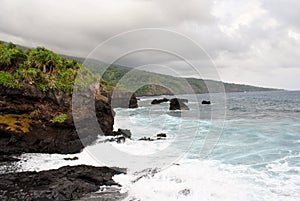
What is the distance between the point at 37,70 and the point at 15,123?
3579 mm

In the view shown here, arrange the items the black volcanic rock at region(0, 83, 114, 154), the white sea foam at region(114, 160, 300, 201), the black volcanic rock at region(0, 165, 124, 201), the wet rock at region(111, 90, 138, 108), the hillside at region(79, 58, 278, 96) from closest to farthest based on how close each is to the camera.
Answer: the black volcanic rock at region(0, 165, 124, 201) < the white sea foam at region(114, 160, 300, 201) < the black volcanic rock at region(0, 83, 114, 154) < the hillside at region(79, 58, 278, 96) < the wet rock at region(111, 90, 138, 108)

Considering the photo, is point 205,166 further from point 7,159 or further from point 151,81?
point 151,81

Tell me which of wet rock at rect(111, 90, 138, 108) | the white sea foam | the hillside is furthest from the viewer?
wet rock at rect(111, 90, 138, 108)

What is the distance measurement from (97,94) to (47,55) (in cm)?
460

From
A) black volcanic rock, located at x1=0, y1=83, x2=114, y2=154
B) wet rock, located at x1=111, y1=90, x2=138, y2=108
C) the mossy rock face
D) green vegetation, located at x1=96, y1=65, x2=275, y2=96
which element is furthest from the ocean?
wet rock, located at x1=111, y1=90, x2=138, y2=108

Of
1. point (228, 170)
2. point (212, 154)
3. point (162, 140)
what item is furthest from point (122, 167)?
point (162, 140)

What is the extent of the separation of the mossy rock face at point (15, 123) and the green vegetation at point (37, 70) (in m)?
1.83

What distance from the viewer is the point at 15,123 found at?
14016mm

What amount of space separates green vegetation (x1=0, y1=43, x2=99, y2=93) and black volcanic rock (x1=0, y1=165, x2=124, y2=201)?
6.72 m

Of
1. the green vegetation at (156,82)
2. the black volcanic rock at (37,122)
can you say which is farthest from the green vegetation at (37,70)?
the green vegetation at (156,82)

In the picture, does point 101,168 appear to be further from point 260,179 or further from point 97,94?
point 97,94

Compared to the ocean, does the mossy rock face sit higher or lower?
higher

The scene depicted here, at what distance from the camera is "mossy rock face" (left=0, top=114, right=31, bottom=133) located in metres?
13.5

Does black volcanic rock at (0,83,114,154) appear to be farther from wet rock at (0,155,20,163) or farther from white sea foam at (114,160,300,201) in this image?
white sea foam at (114,160,300,201)
